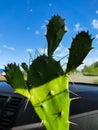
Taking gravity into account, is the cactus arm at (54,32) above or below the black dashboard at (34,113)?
above

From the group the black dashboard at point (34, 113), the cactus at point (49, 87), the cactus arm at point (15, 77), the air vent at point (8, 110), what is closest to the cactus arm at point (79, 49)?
the cactus at point (49, 87)

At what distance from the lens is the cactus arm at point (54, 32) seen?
1718 mm

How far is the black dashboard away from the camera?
9.98ft

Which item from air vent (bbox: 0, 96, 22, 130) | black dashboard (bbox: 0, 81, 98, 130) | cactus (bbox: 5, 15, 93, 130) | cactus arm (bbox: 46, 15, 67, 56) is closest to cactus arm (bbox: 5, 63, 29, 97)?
cactus (bbox: 5, 15, 93, 130)

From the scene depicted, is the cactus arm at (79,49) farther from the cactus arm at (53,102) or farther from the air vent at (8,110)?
the air vent at (8,110)

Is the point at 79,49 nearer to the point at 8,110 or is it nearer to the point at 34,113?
the point at 34,113

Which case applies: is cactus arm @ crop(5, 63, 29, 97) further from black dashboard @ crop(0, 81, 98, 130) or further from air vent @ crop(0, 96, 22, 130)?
air vent @ crop(0, 96, 22, 130)

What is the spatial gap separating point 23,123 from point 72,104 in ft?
1.62

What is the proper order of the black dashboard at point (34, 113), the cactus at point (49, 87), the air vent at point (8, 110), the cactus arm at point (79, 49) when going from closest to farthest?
the cactus arm at point (79, 49) < the cactus at point (49, 87) < the black dashboard at point (34, 113) < the air vent at point (8, 110)

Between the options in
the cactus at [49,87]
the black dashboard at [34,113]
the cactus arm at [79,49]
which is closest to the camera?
the cactus arm at [79,49]

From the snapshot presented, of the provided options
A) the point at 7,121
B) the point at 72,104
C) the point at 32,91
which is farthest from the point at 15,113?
the point at 32,91

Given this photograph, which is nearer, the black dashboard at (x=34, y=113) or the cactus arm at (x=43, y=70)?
the cactus arm at (x=43, y=70)

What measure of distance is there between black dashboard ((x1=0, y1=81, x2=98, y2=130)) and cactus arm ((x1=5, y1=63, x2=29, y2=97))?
1.05 metres

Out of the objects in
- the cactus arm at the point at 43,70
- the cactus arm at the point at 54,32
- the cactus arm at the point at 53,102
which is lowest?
the cactus arm at the point at 53,102
